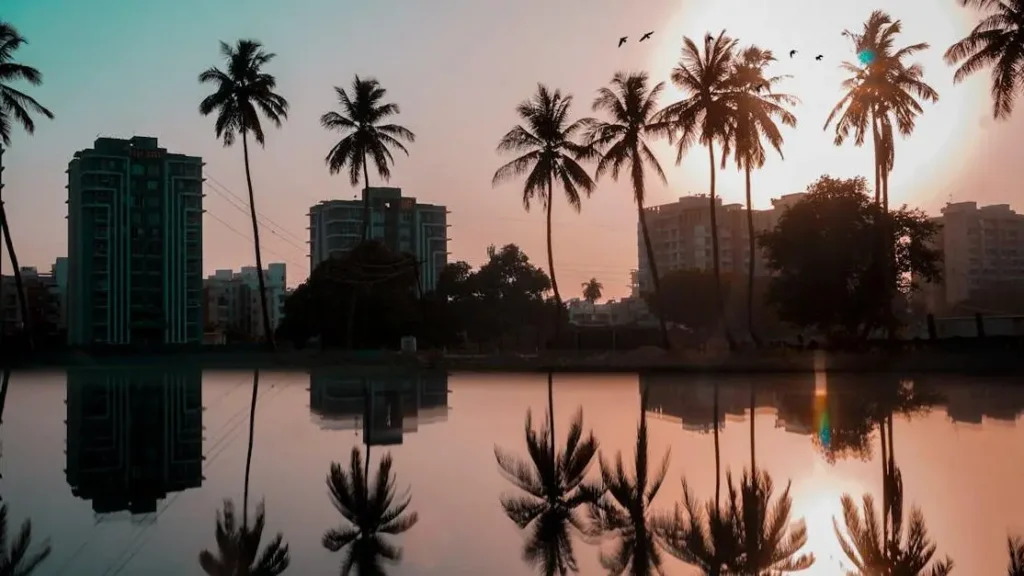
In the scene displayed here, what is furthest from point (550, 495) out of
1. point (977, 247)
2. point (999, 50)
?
point (977, 247)

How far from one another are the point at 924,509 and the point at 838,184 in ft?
125

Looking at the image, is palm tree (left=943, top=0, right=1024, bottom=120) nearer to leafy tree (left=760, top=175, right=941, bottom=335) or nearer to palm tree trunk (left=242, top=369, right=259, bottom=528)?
leafy tree (left=760, top=175, right=941, bottom=335)

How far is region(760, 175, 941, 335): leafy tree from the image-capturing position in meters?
40.9

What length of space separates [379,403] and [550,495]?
1237 cm

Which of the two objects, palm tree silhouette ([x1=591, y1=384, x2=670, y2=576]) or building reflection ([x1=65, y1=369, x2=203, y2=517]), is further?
building reflection ([x1=65, y1=369, x2=203, y2=517])

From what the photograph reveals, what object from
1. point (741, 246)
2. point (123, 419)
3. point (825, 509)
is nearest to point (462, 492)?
point (825, 509)

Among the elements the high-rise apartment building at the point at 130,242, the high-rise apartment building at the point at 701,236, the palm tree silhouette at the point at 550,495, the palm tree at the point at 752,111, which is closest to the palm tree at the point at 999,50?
the palm tree at the point at 752,111

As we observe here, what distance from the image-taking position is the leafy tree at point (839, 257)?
40875 millimetres

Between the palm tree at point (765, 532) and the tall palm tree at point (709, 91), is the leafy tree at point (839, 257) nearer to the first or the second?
the tall palm tree at point (709, 91)

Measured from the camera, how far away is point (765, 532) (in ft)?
23.1

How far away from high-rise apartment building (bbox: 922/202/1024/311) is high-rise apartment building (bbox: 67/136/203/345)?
274ft

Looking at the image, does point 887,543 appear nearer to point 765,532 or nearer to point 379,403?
point 765,532

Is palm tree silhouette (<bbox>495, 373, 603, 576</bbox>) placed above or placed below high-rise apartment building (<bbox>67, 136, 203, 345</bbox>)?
below

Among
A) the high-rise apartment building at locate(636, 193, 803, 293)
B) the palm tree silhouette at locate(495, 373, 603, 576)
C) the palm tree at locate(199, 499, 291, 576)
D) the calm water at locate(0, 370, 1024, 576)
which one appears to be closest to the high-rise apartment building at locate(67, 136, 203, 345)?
the high-rise apartment building at locate(636, 193, 803, 293)
